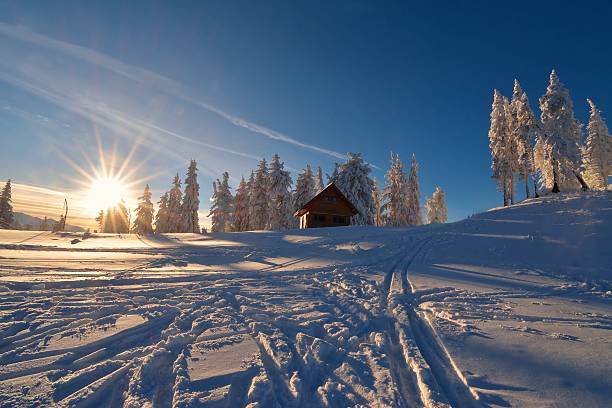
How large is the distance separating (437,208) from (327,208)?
Result: 39575 millimetres

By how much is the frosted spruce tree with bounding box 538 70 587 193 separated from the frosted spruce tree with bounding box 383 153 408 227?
2002cm

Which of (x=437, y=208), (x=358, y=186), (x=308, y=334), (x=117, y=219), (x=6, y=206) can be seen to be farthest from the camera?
(x=437, y=208)

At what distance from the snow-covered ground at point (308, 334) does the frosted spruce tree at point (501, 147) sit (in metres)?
29.4

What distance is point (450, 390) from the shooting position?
3.61m

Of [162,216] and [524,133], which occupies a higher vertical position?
[524,133]

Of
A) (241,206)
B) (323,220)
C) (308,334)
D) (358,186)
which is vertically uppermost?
(358,186)

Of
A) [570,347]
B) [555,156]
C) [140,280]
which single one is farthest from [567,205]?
[140,280]

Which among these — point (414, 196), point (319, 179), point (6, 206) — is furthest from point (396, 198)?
point (6, 206)

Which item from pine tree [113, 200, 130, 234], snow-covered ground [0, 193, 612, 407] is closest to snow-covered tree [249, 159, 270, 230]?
snow-covered ground [0, 193, 612, 407]

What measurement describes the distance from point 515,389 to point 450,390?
Answer: 802 millimetres

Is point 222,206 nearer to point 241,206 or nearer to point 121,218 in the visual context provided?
point 241,206

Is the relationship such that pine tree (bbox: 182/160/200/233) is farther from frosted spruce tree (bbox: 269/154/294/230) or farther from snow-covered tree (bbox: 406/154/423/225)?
snow-covered tree (bbox: 406/154/423/225)

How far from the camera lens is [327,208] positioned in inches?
1367

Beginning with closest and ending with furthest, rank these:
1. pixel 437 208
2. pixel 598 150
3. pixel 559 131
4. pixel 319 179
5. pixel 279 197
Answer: pixel 559 131 < pixel 598 150 < pixel 279 197 < pixel 319 179 < pixel 437 208
